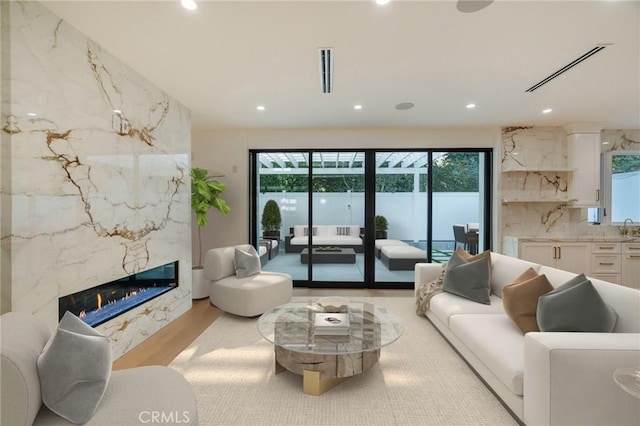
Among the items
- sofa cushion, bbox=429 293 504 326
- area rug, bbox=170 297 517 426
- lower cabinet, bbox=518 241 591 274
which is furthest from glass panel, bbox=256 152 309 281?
lower cabinet, bbox=518 241 591 274

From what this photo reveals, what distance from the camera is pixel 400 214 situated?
15.9 ft

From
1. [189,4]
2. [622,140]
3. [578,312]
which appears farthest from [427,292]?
[622,140]

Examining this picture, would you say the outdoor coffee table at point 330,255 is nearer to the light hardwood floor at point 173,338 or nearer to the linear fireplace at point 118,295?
the light hardwood floor at point 173,338

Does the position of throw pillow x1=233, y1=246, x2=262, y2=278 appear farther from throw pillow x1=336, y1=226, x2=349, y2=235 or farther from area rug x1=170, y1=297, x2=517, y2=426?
throw pillow x1=336, y1=226, x2=349, y2=235

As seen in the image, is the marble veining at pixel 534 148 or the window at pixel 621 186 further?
the window at pixel 621 186

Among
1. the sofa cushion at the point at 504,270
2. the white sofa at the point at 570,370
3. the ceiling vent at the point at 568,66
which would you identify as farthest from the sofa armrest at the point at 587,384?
the ceiling vent at the point at 568,66

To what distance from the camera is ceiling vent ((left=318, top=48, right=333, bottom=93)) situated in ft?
7.93

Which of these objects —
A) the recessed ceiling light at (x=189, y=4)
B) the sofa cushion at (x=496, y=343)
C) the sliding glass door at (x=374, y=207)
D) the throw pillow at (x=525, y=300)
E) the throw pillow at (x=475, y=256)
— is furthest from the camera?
the sliding glass door at (x=374, y=207)

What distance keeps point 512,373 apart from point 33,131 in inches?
135

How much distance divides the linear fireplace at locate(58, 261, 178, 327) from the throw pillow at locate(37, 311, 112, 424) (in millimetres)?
1199

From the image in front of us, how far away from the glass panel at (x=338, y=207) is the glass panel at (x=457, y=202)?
4.23 feet

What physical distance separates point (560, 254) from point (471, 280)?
2.41 m

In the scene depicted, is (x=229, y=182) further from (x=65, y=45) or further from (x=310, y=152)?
(x=65, y=45)

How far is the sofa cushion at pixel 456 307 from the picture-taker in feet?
8.66
